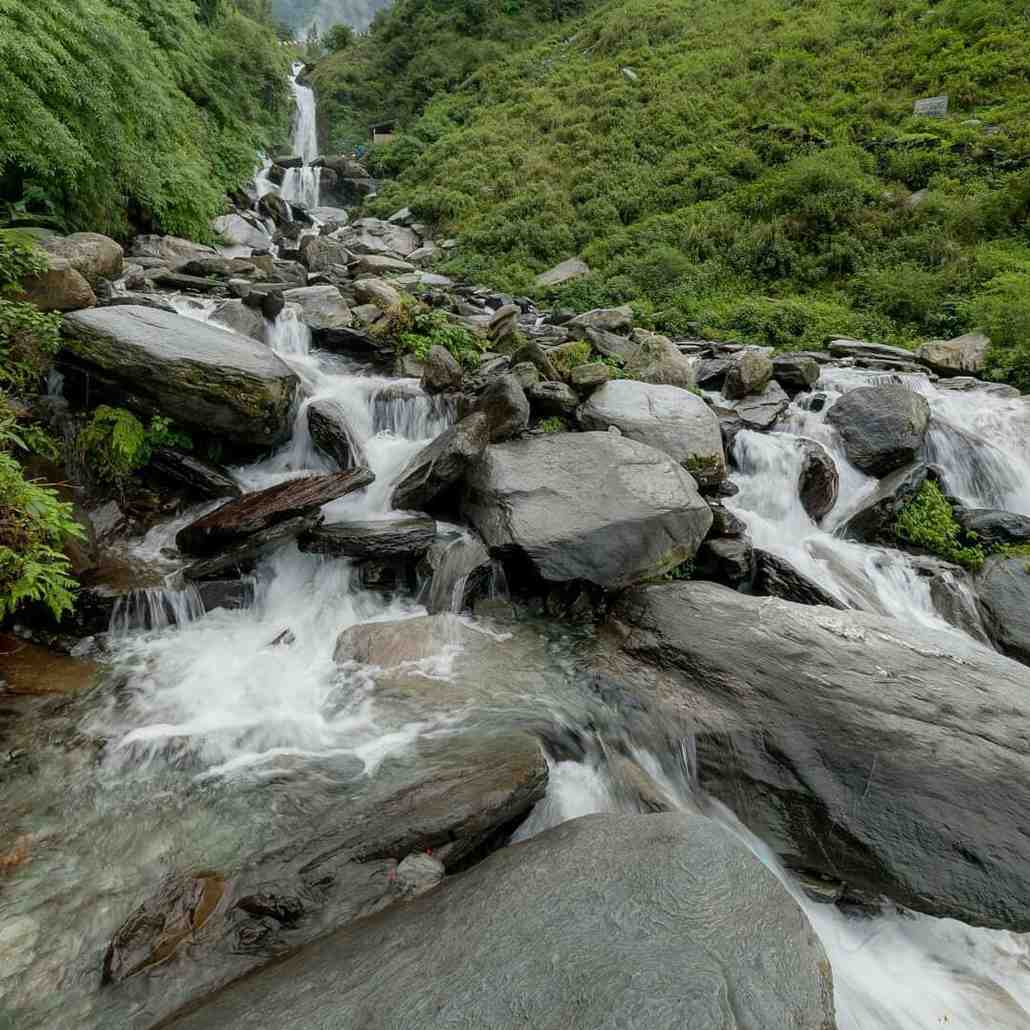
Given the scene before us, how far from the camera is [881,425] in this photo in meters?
8.34

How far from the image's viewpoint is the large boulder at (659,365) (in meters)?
9.38

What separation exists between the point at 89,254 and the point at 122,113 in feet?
11.9

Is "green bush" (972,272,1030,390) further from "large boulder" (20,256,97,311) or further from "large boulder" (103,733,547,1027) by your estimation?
"large boulder" (20,256,97,311)

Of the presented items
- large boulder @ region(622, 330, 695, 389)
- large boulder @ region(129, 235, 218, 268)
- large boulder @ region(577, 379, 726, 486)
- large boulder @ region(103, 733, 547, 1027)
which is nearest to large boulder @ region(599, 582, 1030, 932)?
large boulder @ region(103, 733, 547, 1027)

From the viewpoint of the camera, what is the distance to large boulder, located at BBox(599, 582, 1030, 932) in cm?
342

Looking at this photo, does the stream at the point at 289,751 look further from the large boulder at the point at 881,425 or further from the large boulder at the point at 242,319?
the large boulder at the point at 242,319

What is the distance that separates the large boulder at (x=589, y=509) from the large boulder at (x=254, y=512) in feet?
5.37

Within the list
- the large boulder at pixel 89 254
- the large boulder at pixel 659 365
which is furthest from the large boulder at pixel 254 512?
the large boulder at pixel 659 365

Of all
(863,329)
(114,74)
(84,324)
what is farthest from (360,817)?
(863,329)

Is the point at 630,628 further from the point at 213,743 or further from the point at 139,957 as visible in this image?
the point at 139,957

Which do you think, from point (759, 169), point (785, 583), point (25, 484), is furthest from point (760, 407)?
point (759, 169)

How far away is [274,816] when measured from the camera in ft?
11.6

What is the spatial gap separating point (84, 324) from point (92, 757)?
15.0ft

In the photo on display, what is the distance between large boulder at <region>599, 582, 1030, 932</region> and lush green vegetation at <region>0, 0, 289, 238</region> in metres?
9.87
